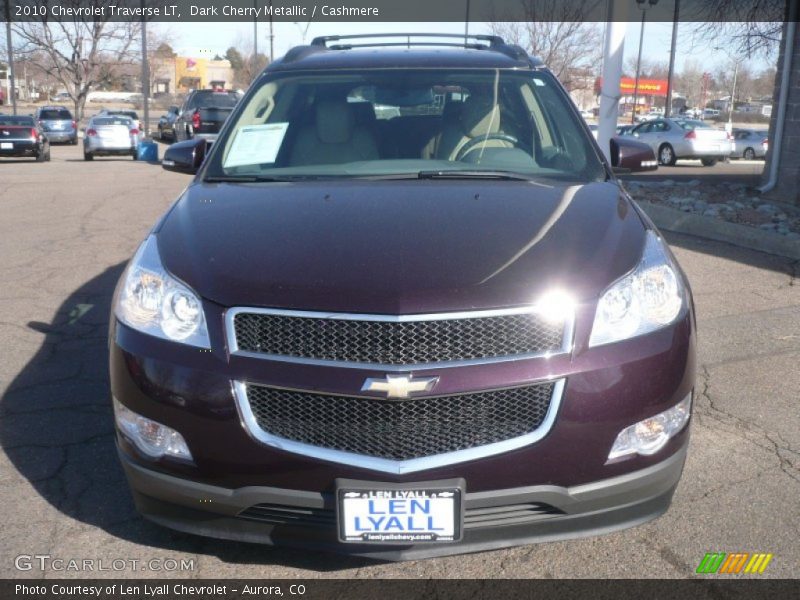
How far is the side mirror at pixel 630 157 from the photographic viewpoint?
4.80 m

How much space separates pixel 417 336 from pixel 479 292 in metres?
0.24

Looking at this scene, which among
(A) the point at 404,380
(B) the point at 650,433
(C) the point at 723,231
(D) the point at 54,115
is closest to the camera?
(A) the point at 404,380

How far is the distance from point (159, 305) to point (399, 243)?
0.83 meters

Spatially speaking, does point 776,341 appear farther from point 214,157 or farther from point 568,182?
point 214,157

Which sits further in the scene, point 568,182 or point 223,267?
point 568,182

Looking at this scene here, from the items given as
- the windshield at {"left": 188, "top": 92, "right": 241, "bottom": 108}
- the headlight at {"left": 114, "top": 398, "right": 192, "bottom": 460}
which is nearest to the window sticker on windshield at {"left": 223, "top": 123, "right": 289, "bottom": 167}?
the headlight at {"left": 114, "top": 398, "right": 192, "bottom": 460}

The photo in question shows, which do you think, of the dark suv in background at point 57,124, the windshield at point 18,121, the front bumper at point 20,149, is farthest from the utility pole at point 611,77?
the dark suv in background at point 57,124

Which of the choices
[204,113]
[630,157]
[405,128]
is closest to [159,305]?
[405,128]

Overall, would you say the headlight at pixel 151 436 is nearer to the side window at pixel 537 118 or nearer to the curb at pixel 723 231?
the side window at pixel 537 118

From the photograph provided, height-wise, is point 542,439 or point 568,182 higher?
point 568,182

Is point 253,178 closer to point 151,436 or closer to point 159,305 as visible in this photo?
point 159,305

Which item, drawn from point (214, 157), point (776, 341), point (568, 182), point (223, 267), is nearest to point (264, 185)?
point (214, 157)

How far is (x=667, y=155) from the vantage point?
27.1 m

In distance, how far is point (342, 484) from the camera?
2.63 metres
